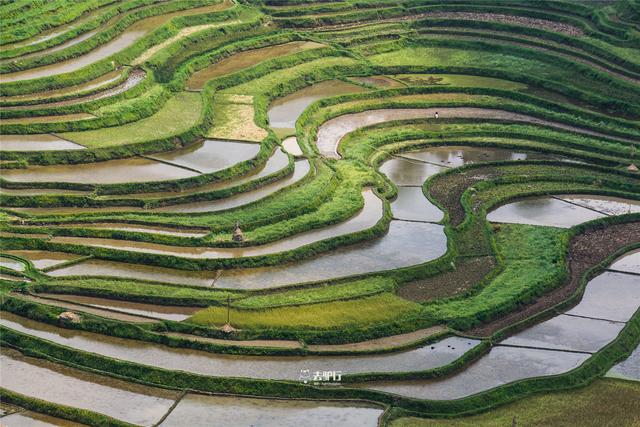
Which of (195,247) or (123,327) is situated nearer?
(123,327)

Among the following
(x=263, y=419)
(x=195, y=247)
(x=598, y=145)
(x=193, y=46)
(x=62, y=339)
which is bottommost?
(x=263, y=419)

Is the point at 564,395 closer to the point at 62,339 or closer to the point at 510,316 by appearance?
the point at 510,316

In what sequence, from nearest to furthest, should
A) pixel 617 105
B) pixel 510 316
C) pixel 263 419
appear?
1. pixel 263 419
2. pixel 510 316
3. pixel 617 105

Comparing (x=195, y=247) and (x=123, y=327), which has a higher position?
(x=195, y=247)

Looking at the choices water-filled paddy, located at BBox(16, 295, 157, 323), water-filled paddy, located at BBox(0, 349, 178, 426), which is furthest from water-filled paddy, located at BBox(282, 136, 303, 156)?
water-filled paddy, located at BBox(0, 349, 178, 426)

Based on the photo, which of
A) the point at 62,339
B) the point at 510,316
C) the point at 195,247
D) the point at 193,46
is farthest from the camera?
the point at 193,46

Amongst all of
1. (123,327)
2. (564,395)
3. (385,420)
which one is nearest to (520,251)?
(564,395)

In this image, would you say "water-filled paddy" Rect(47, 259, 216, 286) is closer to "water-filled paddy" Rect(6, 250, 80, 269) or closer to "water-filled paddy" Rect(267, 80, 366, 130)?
"water-filled paddy" Rect(6, 250, 80, 269)
